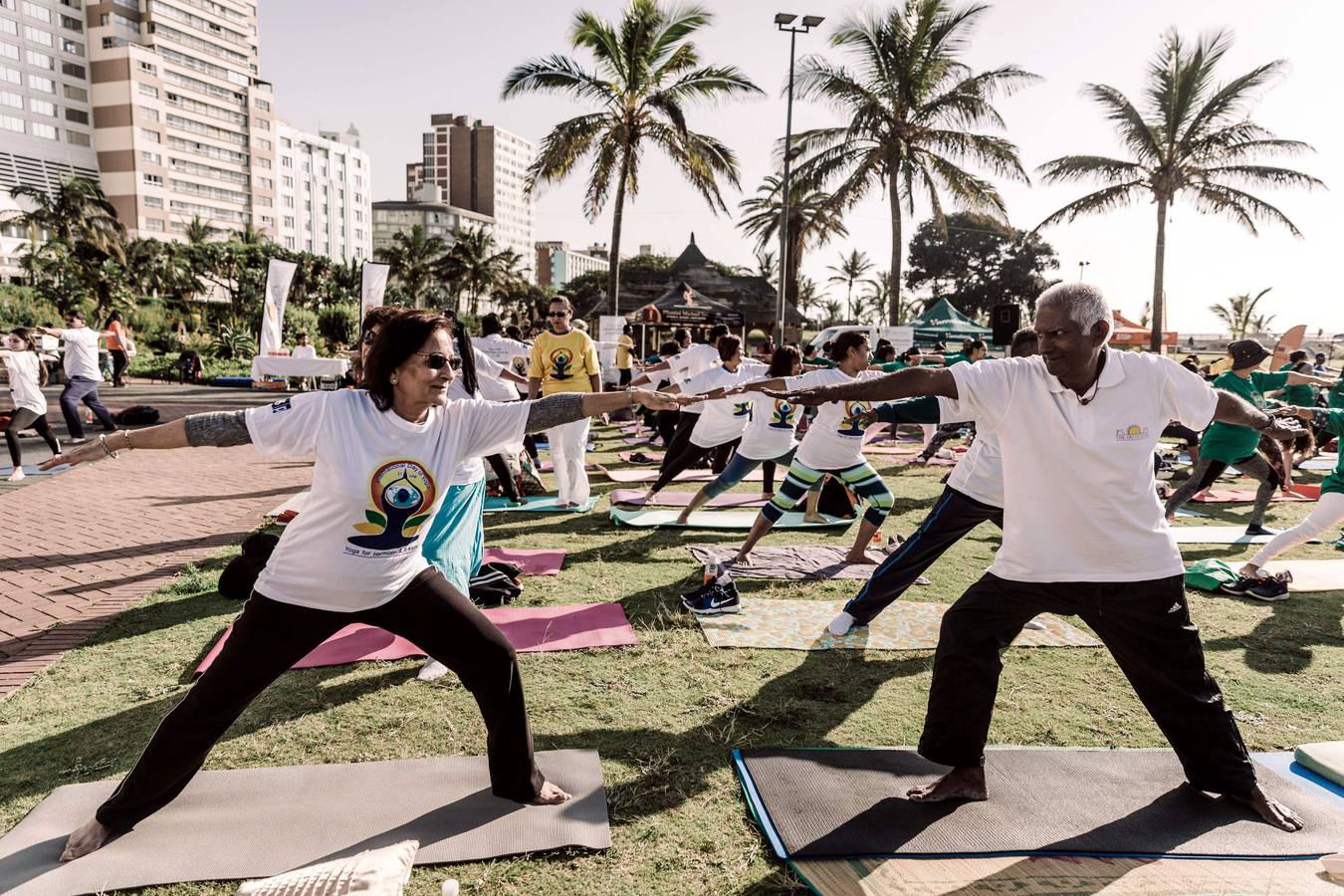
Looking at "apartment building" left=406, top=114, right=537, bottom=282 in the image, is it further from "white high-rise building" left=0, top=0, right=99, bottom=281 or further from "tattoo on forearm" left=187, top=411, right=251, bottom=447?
"tattoo on forearm" left=187, top=411, right=251, bottom=447

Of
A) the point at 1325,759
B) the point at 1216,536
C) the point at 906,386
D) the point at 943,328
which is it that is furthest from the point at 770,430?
the point at 943,328

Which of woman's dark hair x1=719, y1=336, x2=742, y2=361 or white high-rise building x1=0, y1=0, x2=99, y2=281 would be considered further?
white high-rise building x1=0, y1=0, x2=99, y2=281

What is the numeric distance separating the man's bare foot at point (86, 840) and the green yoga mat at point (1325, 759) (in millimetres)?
4733

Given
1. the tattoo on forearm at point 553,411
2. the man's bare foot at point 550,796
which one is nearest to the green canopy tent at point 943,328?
the tattoo on forearm at point 553,411

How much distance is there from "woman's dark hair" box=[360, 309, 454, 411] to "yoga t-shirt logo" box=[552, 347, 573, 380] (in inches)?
215

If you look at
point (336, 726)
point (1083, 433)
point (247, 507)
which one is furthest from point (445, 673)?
point (247, 507)

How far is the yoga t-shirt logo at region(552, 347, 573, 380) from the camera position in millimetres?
8352

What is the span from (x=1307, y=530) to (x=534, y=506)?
672 cm

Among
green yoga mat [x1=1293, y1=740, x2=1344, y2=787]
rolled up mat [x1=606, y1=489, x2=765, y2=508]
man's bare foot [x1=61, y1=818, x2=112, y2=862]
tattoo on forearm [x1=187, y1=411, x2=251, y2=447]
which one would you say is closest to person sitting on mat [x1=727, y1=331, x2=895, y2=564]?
rolled up mat [x1=606, y1=489, x2=765, y2=508]

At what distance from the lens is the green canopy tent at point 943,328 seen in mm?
27641

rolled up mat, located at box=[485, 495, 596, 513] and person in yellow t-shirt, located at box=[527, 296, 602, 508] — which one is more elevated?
person in yellow t-shirt, located at box=[527, 296, 602, 508]

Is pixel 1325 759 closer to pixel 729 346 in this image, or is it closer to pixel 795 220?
pixel 729 346

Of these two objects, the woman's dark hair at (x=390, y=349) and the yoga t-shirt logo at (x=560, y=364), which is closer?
the woman's dark hair at (x=390, y=349)

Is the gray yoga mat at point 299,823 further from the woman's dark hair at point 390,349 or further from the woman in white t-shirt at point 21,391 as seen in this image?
the woman in white t-shirt at point 21,391
